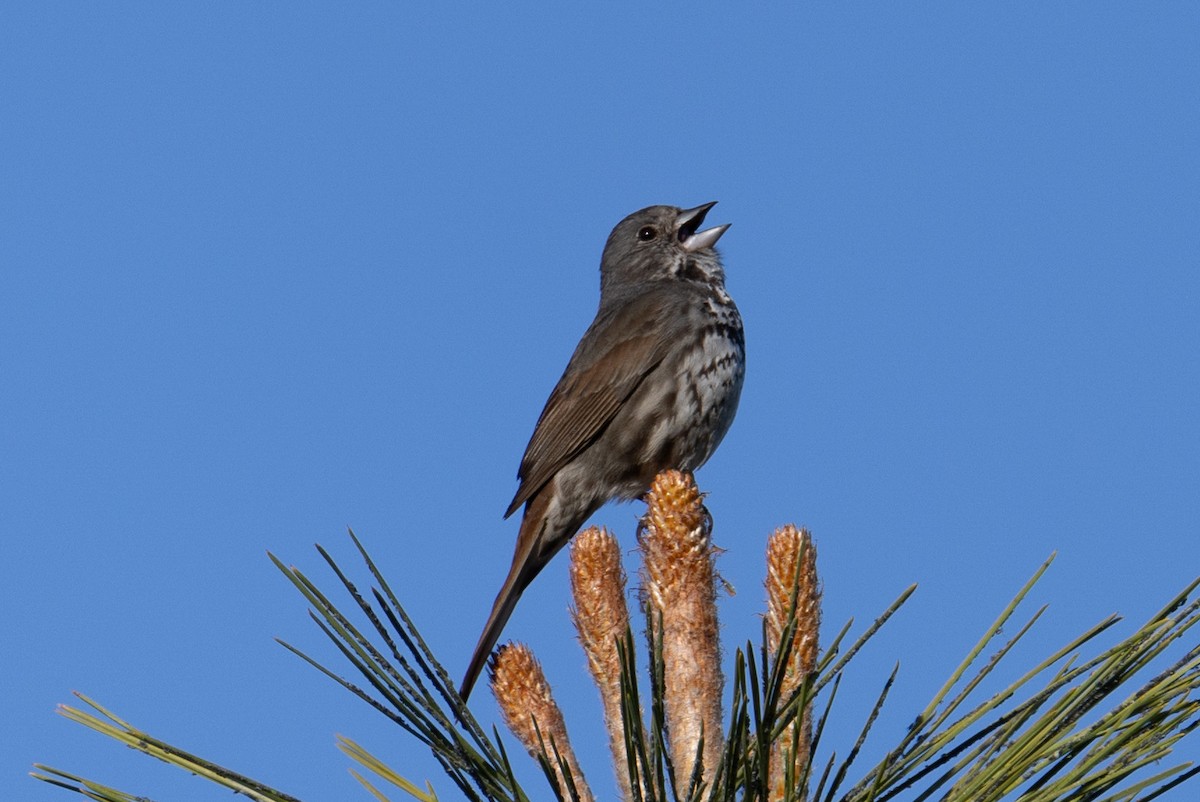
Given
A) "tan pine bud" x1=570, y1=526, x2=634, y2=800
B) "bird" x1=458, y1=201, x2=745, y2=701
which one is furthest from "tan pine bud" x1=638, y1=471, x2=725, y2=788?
"bird" x1=458, y1=201, x2=745, y2=701

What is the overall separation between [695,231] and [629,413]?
1.61 m

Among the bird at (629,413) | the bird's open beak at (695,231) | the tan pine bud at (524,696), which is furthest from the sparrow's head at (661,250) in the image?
the tan pine bud at (524,696)

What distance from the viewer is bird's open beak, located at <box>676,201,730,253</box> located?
705 cm

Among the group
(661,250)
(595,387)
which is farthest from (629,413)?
(661,250)

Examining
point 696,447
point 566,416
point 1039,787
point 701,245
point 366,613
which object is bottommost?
point 1039,787

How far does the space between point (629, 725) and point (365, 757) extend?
0.55m

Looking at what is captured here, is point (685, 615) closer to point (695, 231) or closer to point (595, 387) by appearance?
point (595, 387)

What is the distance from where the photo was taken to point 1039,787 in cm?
230

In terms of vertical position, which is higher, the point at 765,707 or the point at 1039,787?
the point at 765,707

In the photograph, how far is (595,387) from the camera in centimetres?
620

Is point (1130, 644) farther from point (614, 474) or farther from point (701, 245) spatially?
point (701, 245)

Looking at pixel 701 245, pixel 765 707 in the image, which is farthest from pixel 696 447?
pixel 765 707

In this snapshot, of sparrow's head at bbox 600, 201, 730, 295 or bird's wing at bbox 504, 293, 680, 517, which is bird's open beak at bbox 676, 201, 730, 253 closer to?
sparrow's head at bbox 600, 201, 730, 295

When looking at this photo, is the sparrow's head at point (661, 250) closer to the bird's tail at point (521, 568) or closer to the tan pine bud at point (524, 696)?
the bird's tail at point (521, 568)
